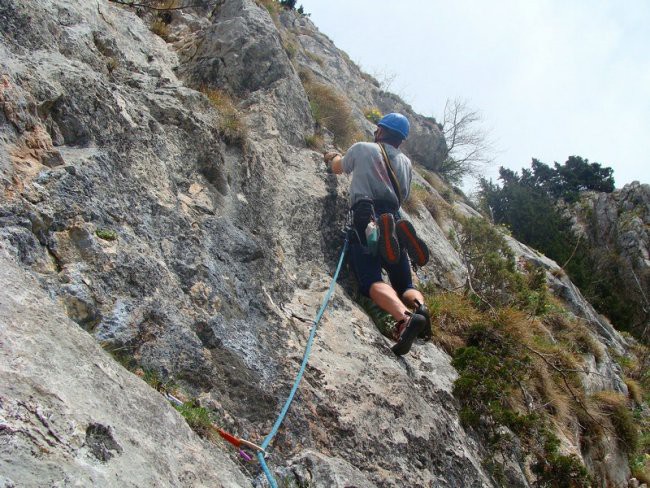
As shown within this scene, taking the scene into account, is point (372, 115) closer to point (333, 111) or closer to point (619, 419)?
point (333, 111)

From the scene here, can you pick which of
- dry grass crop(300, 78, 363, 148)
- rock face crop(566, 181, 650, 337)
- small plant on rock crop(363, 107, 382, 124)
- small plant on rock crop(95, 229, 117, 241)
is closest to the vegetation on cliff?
rock face crop(566, 181, 650, 337)

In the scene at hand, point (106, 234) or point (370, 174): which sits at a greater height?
point (370, 174)

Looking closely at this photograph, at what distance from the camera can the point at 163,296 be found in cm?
370

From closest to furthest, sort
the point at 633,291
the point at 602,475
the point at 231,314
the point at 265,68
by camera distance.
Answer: the point at 231,314, the point at 602,475, the point at 265,68, the point at 633,291

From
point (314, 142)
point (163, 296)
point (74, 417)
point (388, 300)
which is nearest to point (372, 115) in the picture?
point (314, 142)

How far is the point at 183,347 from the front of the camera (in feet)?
11.7

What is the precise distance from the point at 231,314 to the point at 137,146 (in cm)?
152

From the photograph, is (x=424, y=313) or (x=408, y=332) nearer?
(x=408, y=332)

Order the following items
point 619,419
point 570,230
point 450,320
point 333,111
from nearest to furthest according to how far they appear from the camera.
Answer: point 450,320 → point 619,419 → point 333,111 → point 570,230

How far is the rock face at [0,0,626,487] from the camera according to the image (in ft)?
8.01

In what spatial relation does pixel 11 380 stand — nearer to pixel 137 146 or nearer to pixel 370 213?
pixel 137 146

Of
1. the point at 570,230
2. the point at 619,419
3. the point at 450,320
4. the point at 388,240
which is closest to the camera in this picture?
the point at 388,240

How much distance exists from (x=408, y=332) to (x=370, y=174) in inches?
79.2

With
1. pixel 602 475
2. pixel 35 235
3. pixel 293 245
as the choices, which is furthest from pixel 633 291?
pixel 35 235
